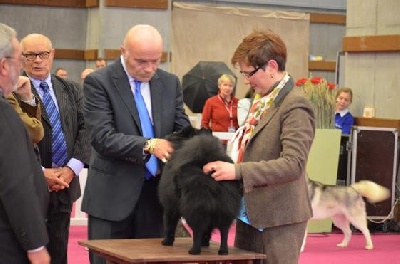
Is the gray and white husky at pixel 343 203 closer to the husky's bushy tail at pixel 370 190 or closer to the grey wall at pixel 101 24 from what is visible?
the husky's bushy tail at pixel 370 190

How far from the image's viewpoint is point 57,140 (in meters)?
4.50

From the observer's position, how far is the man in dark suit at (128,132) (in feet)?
12.8

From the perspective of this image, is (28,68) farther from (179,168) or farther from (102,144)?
(179,168)

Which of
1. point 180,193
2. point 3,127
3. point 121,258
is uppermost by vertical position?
point 3,127

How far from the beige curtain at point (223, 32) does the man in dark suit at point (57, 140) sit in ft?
42.9

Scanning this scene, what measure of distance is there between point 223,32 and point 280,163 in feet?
50.7

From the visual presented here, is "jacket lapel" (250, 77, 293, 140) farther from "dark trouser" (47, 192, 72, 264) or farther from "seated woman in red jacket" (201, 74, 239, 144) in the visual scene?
"seated woman in red jacket" (201, 74, 239, 144)

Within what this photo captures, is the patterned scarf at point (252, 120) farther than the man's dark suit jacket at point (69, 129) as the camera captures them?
No

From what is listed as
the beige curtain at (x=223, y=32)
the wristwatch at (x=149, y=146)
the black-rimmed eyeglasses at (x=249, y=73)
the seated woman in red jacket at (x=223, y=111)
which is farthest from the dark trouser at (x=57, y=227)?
the beige curtain at (x=223, y=32)

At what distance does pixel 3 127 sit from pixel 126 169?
1131 millimetres

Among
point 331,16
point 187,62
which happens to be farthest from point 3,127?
point 331,16

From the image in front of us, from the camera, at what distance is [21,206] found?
2930 mm

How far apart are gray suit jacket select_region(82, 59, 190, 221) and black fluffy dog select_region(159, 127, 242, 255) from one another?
52 cm

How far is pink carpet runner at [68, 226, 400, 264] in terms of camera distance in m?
7.82
